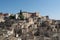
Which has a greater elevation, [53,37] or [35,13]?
[35,13]

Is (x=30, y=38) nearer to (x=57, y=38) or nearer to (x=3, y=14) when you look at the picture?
(x=57, y=38)

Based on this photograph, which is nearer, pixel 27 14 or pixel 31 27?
pixel 31 27

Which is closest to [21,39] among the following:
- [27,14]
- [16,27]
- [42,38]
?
[42,38]

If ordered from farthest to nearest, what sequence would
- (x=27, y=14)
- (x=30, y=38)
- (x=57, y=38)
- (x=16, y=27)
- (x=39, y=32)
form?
(x=27, y=14) → (x=16, y=27) → (x=39, y=32) → (x=30, y=38) → (x=57, y=38)

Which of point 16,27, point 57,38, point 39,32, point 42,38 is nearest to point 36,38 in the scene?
point 42,38

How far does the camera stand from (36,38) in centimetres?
2511

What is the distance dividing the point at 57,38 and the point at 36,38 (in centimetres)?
283

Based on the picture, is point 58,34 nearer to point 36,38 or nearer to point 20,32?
point 36,38

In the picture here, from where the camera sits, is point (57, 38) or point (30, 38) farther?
point (30, 38)

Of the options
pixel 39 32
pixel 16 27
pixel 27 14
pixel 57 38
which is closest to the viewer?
pixel 57 38

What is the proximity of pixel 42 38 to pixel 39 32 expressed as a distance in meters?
6.25

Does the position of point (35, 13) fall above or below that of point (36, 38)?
above

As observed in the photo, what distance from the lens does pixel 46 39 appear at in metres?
24.5

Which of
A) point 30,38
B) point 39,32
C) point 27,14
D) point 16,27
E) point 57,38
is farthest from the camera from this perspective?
point 27,14
